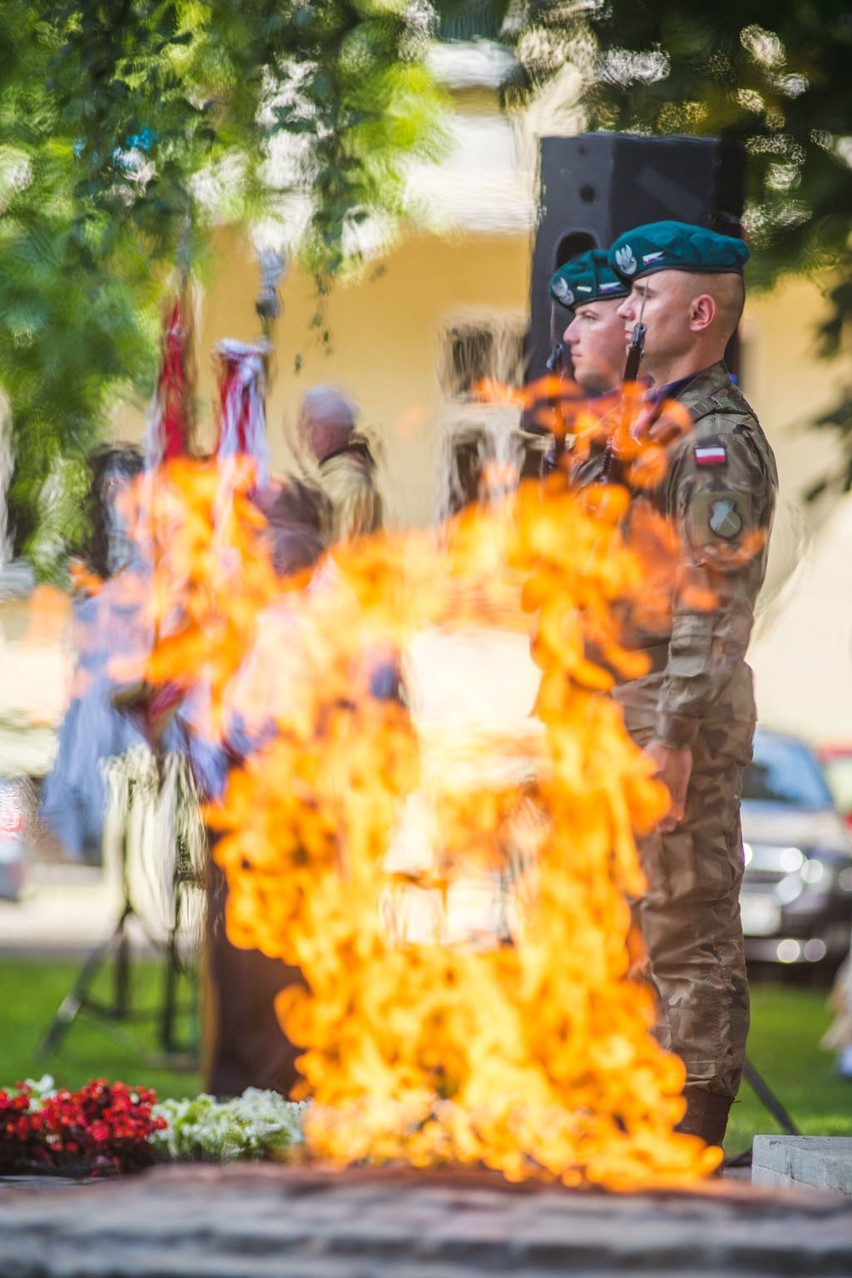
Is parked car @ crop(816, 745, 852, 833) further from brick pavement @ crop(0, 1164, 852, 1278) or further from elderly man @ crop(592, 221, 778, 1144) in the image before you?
brick pavement @ crop(0, 1164, 852, 1278)

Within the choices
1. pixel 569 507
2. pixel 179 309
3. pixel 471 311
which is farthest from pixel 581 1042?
pixel 471 311

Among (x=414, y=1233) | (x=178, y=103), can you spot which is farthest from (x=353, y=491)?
(x=414, y=1233)

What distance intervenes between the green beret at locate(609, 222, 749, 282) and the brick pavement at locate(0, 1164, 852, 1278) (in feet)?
8.83

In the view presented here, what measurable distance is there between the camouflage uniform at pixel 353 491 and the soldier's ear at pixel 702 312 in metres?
1.80

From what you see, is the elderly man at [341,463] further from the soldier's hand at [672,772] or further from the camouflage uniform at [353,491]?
the soldier's hand at [672,772]

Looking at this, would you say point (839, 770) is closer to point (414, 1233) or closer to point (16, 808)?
point (16, 808)

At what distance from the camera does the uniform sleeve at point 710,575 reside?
4527 mm

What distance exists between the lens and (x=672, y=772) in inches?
179

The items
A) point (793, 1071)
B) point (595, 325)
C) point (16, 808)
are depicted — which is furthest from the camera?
point (793, 1071)

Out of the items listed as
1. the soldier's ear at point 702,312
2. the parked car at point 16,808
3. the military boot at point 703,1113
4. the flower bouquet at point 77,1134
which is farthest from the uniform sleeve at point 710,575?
the parked car at point 16,808

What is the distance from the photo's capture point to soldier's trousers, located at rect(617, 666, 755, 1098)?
4539mm

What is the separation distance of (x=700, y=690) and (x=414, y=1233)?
7.20 feet

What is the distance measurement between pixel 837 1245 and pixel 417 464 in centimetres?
662

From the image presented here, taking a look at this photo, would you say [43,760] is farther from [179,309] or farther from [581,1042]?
[581,1042]
